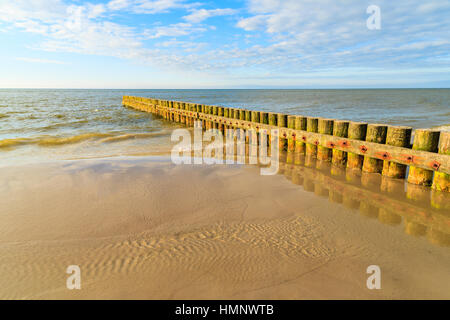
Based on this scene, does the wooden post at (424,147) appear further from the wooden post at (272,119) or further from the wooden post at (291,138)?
the wooden post at (272,119)

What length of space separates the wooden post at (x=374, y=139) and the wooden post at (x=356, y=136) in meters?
0.13

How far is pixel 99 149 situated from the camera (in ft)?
29.9

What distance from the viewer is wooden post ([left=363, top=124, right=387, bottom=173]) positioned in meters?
5.36

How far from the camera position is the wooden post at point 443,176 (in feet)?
14.5

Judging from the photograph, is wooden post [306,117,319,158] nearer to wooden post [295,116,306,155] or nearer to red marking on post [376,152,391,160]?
wooden post [295,116,306,155]

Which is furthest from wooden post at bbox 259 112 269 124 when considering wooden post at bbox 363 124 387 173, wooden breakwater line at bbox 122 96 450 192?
wooden post at bbox 363 124 387 173

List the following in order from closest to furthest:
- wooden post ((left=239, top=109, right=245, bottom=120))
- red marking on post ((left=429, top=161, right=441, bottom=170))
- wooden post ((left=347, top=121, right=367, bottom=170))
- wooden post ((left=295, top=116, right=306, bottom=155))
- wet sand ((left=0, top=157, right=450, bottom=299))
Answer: wet sand ((left=0, top=157, right=450, bottom=299)) < red marking on post ((left=429, top=161, right=441, bottom=170)) < wooden post ((left=347, top=121, right=367, bottom=170)) < wooden post ((left=295, top=116, right=306, bottom=155)) < wooden post ((left=239, top=109, right=245, bottom=120))

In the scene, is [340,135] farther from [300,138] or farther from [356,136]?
[300,138]

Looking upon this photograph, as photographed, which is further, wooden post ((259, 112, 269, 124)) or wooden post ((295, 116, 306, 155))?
wooden post ((259, 112, 269, 124))

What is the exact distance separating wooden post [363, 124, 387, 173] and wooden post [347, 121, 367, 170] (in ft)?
0.42

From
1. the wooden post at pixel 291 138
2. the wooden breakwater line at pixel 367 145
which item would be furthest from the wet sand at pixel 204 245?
the wooden post at pixel 291 138

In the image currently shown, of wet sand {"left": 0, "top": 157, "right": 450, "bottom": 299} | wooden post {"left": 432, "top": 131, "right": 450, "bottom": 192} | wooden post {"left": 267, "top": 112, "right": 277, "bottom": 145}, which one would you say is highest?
wooden post {"left": 267, "top": 112, "right": 277, "bottom": 145}

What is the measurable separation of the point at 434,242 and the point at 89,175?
238 inches

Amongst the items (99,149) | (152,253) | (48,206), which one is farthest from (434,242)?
(99,149)
